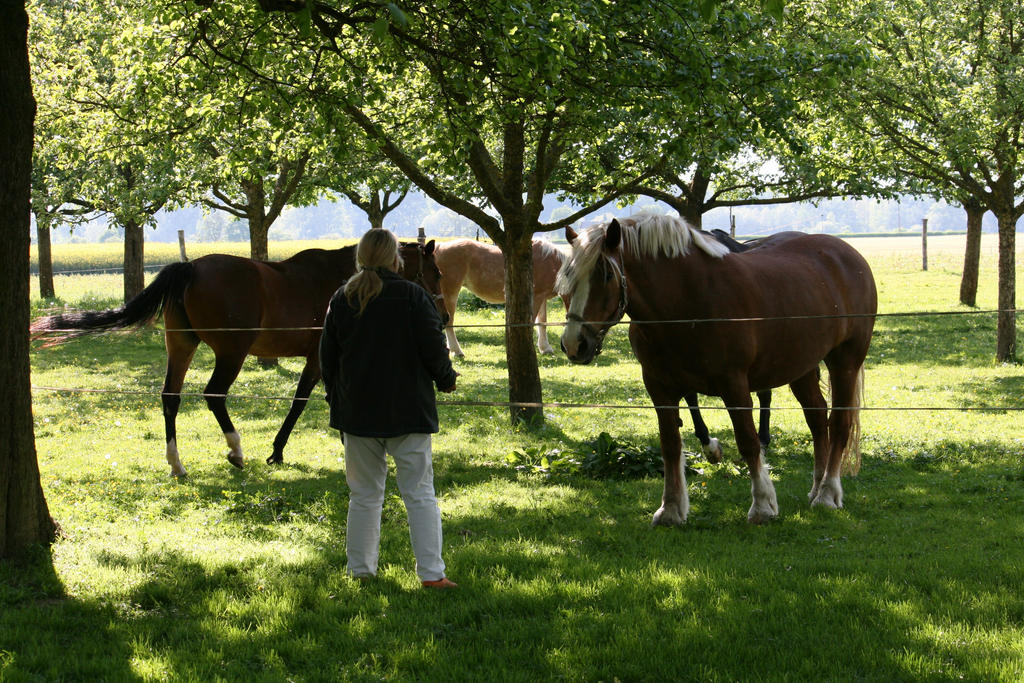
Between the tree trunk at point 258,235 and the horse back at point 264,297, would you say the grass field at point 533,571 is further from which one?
the tree trunk at point 258,235

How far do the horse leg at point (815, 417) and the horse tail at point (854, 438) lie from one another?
22 cm

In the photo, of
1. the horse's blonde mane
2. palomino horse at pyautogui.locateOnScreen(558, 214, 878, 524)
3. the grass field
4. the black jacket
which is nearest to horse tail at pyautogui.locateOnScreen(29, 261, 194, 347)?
the grass field

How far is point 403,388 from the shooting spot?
4852 millimetres

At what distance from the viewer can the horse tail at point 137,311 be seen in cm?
785

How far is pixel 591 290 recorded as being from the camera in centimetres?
589

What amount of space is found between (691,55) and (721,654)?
223 inches

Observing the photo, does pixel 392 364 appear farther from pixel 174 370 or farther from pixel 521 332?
pixel 521 332

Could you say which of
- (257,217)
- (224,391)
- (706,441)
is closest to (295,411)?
(224,391)

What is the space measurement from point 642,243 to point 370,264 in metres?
2.14

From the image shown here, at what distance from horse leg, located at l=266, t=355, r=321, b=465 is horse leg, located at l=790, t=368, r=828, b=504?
4.86m

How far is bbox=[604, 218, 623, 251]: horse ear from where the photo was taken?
5805 millimetres

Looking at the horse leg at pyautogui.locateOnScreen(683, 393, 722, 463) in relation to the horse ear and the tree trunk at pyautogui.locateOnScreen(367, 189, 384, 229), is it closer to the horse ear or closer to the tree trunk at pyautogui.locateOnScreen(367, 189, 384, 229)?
the horse ear

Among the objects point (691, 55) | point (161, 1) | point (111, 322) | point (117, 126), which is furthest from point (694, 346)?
point (117, 126)

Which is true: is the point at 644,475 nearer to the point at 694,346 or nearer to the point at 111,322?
the point at 694,346
